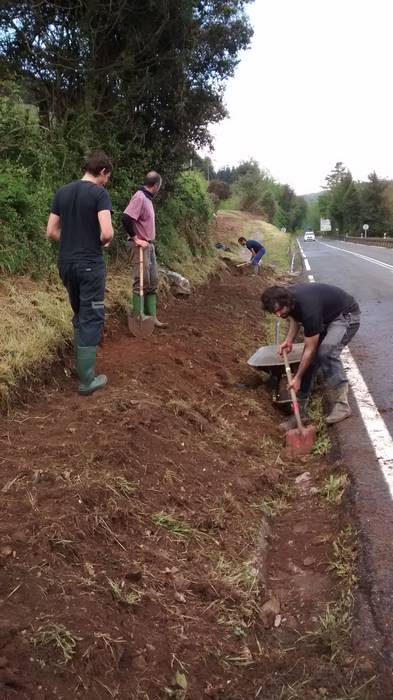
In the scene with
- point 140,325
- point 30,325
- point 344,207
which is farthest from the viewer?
point 344,207

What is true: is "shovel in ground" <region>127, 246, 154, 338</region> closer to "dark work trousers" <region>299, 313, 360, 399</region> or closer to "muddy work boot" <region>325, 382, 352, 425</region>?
"dark work trousers" <region>299, 313, 360, 399</region>

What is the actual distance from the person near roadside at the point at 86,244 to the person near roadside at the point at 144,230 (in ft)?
6.83

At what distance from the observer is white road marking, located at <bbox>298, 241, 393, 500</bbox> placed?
4449 mm

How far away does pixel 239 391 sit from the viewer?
21.5 ft

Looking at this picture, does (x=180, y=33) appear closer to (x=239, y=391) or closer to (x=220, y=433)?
(x=239, y=391)

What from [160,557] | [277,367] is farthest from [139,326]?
[160,557]

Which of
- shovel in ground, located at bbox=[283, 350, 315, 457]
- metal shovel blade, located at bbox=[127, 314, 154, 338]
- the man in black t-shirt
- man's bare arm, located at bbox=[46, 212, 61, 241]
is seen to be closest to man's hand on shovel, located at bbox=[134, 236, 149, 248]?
metal shovel blade, located at bbox=[127, 314, 154, 338]

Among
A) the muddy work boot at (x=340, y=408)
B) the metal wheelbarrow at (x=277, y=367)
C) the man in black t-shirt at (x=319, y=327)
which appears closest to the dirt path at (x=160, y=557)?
the muddy work boot at (x=340, y=408)

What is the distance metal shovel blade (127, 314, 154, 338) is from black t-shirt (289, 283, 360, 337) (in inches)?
83.8

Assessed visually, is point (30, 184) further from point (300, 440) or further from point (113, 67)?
point (300, 440)

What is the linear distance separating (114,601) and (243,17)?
1194cm

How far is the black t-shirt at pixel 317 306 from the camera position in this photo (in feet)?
18.0

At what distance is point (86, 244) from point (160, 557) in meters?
2.73

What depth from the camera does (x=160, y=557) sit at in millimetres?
3271
